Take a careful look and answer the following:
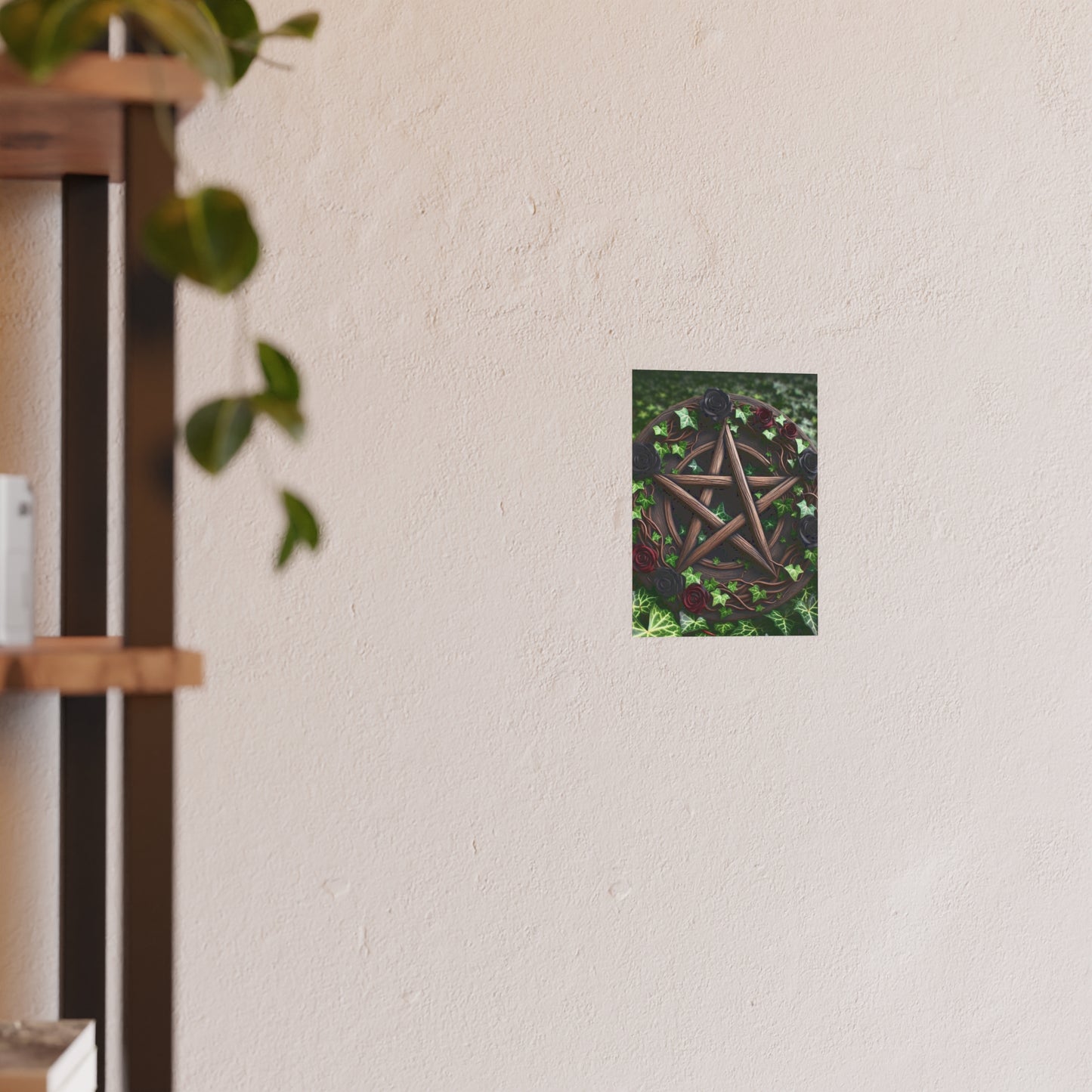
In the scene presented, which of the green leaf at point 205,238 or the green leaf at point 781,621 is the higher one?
the green leaf at point 205,238

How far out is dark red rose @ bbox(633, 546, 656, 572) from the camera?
1.46m

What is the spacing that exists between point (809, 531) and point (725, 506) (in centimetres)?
11

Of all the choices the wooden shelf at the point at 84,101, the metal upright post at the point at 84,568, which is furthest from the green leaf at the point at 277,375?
the metal upright post at the point at 84,568

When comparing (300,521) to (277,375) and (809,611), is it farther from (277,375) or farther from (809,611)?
(809,611)

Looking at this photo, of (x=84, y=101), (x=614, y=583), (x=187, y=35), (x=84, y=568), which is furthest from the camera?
(x=614, y=583)

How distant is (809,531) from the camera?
152 centimetres

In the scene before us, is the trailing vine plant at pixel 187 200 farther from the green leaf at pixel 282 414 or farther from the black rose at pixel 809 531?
the black rose at pixel 809 531

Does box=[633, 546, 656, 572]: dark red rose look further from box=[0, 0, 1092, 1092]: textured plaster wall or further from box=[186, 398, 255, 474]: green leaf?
box=[186, 398, 255, 474]: green leaf

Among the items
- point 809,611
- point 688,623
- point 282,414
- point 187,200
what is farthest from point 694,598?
point 187,200

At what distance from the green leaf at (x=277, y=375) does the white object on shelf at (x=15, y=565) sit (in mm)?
227

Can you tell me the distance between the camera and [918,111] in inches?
61.6

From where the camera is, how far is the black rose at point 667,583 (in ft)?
4.81

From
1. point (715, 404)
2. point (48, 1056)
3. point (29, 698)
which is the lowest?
point (48, 1056)

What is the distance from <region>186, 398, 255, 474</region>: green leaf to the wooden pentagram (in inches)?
25.5
